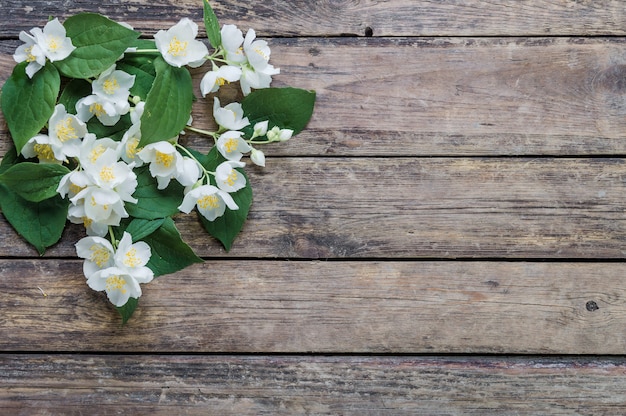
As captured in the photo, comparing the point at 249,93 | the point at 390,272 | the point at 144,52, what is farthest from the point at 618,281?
the point at 144,52

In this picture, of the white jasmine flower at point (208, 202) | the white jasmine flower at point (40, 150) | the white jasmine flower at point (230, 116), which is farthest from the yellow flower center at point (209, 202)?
the white jasmine flower at point (40, 150)

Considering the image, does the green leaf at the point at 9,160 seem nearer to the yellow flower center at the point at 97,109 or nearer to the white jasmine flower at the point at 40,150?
the white jasmine flower at the point at 40,150

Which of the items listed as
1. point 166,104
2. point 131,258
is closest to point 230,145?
point 166,104

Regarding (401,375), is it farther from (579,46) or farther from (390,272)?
(579,46)

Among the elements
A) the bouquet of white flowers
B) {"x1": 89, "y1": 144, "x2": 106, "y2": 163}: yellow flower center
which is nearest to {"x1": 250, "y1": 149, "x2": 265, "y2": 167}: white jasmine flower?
the bouquet of white flowers

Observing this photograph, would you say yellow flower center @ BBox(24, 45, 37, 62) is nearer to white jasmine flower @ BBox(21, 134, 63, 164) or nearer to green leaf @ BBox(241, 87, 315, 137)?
white jasmine flower @ BBox(21, 134, 63, 164)

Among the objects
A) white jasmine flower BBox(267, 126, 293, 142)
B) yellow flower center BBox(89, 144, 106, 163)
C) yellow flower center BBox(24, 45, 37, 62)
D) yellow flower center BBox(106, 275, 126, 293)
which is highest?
yellow flower center BBox(24, 45, 37, 62)
